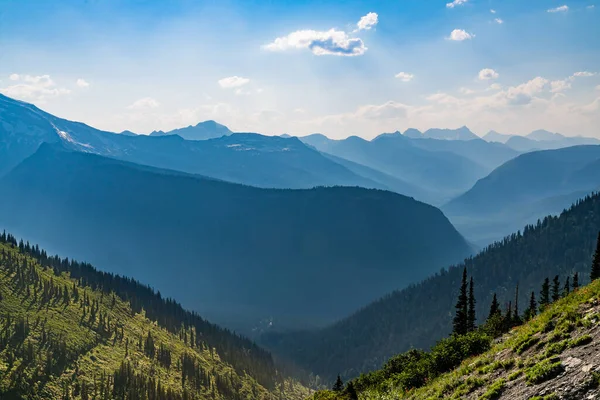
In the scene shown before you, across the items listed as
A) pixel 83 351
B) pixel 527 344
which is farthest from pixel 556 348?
pixel 83 351

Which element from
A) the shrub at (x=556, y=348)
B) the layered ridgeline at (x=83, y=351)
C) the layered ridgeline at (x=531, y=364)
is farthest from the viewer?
the layered ridgeline at (x=83, y=351)

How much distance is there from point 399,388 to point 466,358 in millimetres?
8337

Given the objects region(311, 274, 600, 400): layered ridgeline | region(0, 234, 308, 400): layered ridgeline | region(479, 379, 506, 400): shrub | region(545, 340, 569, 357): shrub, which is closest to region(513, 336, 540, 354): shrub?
region(311, 274, 600, 400): layered ridgeline

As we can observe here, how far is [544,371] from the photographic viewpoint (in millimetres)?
27172

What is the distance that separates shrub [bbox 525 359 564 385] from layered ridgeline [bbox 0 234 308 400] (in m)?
111

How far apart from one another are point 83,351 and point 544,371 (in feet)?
475

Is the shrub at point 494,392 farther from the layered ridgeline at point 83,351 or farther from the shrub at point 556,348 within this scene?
the layered ridgeline at point 83,351

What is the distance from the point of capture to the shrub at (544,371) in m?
26.7

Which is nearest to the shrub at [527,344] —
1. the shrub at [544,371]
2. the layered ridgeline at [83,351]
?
the shrub at [544,371]

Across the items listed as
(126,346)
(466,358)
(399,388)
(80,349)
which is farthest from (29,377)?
(466,358)

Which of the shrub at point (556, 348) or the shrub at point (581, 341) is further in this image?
the shrub at point (556, 348)

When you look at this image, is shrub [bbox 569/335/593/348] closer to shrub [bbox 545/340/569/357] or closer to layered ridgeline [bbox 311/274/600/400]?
layered ridgeline [bbox 311/274/600/400]

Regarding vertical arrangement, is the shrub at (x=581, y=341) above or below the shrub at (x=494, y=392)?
above

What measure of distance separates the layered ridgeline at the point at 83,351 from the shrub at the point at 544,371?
363ft
